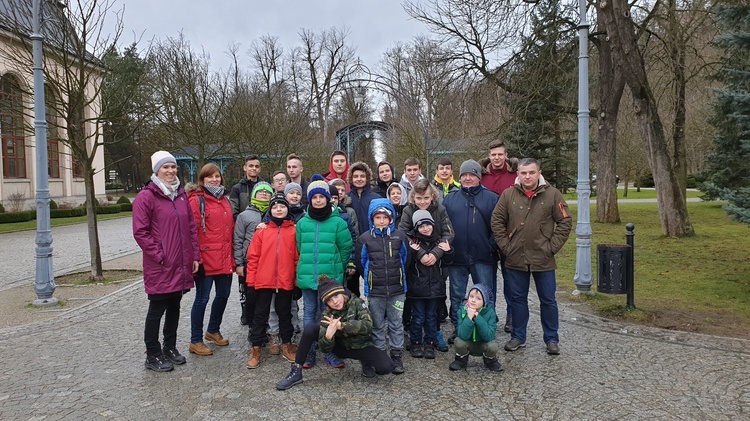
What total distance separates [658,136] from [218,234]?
11.5 m

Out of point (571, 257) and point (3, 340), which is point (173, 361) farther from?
point (571, 257)

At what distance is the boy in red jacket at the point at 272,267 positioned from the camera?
15.5 ft

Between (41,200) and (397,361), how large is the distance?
6038mm

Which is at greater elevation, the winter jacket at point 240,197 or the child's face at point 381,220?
the winter jacket at point 240,197

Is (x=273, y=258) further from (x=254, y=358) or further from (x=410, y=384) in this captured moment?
(x=410, y=384)

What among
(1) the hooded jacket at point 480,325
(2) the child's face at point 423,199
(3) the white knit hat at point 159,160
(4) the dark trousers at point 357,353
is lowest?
(4) the dark trousers at point 357,353

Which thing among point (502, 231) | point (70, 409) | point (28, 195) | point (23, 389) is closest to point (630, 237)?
point (502, 231)

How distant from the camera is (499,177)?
5.94 metres

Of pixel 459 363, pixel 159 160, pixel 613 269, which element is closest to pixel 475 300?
pixel 459 363

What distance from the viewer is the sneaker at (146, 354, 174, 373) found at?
181 inches

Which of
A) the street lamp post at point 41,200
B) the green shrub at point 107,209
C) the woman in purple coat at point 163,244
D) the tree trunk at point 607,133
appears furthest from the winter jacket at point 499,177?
the green shrub at point 107,209

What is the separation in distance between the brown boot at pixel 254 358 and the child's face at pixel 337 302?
3.27 ft

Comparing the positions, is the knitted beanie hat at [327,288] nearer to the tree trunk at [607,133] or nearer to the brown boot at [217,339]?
the brown boot at [217,339]

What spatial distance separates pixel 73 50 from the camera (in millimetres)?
9242
